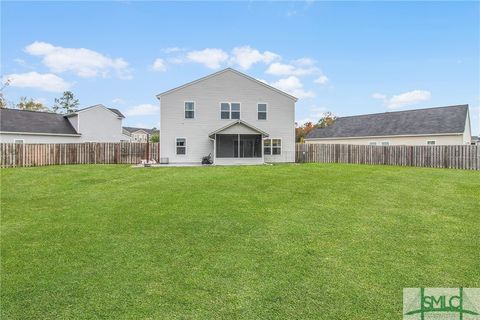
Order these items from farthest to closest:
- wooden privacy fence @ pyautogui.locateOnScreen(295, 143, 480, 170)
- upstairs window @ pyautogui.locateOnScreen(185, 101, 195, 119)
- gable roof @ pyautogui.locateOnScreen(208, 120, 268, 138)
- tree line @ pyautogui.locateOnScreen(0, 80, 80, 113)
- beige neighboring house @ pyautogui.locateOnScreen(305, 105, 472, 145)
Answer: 1. tree line @ pyautogui.locateOnScreen(0, 80, 80, 113)
2. beige neighboring house @ pyautogui.locateOnScreen(305, 105, 472, 145)
3. upstairs window @ pyautogui.locateOnScreen(185, 101, 195, 119)
4. gable roof @ pyautogui.locateOnScreen(208, 120, 268, 138)
5. wooden privacy fence @ pyautogui.locateOnScreen(295, 143, 480, 170)

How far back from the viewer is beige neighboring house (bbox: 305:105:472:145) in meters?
27.6

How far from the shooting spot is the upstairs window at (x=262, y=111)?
24562 millimetres

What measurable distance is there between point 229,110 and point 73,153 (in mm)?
12011

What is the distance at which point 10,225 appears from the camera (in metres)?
7.25

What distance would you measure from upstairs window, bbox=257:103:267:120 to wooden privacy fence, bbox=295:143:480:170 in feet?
12.7

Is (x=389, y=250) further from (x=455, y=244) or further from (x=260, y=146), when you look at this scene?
(x=260, y=146)

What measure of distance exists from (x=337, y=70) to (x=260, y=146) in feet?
27.2

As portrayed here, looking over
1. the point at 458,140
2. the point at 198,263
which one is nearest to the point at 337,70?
the point at 458,140

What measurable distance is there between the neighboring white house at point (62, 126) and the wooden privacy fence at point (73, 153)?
792cm

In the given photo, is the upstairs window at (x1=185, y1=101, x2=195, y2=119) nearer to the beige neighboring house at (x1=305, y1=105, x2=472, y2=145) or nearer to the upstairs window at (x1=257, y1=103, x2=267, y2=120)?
the upstairs window at (x1=257, y1=103, x2=267, y2=120)

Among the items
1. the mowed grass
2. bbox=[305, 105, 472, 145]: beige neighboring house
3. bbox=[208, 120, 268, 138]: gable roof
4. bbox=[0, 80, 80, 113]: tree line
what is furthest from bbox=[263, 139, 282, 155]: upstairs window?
bbox=[0, 80, 80, 113]: tree line

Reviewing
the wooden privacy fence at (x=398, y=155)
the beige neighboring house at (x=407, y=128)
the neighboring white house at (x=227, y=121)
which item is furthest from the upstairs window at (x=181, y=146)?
the beige neighboring house at (x=407, y=128)

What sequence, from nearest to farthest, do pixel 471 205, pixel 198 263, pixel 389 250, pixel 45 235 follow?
1. pixel 198 263
2. pixel 389 250
3. pixel 45 235
4. pixel 471 205

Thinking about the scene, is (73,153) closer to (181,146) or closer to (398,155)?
A: (181,146)
